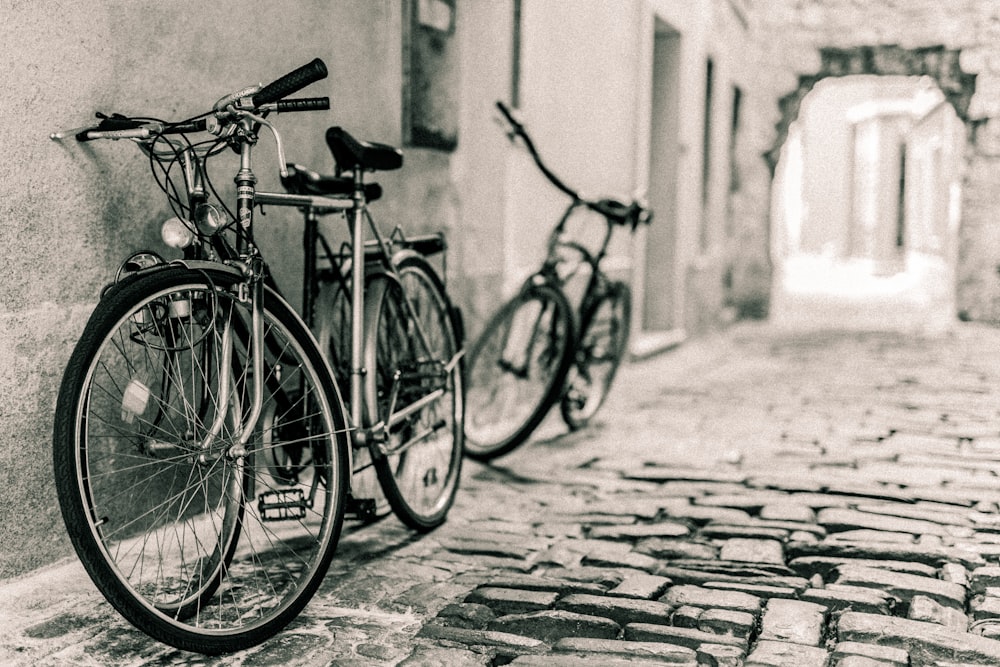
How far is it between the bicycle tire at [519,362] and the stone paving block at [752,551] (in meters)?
1.51

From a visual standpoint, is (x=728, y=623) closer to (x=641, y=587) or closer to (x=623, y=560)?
(x=641, y=587)

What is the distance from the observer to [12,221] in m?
3.05

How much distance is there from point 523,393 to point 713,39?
6.82 meters

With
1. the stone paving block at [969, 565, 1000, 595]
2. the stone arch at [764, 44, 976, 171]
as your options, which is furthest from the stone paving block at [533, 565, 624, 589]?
the stone arch at [764, 44, 976, 171]

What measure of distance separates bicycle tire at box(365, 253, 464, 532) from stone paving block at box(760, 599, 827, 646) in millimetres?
1230

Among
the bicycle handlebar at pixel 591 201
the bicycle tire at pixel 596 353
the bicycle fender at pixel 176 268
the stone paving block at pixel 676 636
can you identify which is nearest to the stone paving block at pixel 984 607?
the stone paving block at pixel 676 636

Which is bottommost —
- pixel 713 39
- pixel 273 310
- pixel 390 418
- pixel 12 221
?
pixel 390 418

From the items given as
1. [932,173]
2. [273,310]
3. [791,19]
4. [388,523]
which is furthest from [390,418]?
[932,173]

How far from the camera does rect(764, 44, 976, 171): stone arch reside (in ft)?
44.1

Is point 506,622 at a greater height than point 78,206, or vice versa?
point 78,206

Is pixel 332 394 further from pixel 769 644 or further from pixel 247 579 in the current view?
pixel 769 644

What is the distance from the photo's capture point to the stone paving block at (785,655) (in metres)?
2.69

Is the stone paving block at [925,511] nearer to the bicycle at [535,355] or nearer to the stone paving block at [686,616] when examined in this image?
the stone paving block at [686,616]

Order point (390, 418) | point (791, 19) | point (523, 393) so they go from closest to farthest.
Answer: point (390, 418)
point (523, 393)
point (791, 19)
